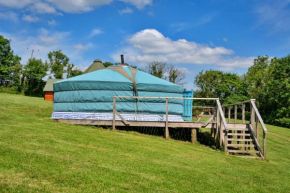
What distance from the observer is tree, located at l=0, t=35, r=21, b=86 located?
3267cm

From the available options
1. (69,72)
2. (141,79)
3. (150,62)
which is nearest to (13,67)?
(69,72)

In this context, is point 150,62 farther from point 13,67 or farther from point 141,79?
point 141,79

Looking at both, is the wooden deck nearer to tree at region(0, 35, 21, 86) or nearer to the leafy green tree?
the leafy green tree

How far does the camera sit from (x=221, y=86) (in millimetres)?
30828

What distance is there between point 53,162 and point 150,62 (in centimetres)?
3423

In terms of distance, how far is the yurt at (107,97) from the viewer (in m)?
8.25

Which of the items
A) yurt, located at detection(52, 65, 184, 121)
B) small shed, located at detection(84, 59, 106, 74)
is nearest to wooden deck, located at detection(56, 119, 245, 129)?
yurt, located at detection(52, 65, 184, 121)

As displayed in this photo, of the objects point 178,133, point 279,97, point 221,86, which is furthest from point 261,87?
point 178,133

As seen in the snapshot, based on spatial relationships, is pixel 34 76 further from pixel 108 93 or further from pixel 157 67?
pixel 108 93

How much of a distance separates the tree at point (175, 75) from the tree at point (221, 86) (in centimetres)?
222

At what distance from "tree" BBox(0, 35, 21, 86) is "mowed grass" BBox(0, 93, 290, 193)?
103 ft

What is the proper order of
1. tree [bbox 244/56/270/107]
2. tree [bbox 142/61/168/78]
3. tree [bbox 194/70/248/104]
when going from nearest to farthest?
tree [bbox 244/56/270/107], tree [bbox 194/70/248/104], tree [bbox 142/61/168/78]

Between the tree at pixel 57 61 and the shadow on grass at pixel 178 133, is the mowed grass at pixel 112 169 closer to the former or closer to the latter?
the shadow on grass at pixel 178 133

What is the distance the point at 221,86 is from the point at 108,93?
24.7 metres
